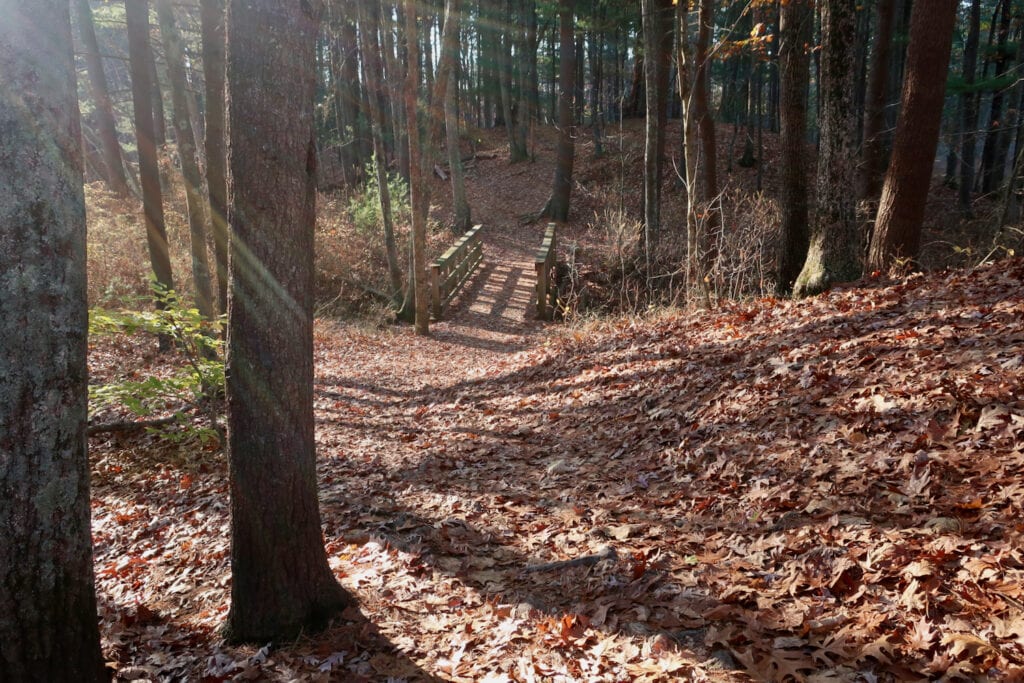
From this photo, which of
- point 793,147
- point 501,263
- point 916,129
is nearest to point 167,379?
point 916,129

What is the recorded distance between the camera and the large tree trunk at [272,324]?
3.04 m

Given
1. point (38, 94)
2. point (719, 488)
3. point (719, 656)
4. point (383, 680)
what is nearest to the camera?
point (38, 94)

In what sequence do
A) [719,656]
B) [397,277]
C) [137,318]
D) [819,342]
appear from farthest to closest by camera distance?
[397,277], [819,342], [137,318], [719,656]

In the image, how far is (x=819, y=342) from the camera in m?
6.39

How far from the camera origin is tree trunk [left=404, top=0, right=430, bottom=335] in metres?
12.3

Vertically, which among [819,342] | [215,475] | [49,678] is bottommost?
[215,475]

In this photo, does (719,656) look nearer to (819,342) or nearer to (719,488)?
(719,488)

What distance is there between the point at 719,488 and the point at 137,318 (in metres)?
5.09

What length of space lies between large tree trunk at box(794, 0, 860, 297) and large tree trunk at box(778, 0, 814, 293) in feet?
3.91

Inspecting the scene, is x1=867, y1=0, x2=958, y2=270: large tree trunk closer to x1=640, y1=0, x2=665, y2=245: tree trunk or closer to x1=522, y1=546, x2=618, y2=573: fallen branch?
x1=522, y1=546, x2=618, y2=573: fallen branch

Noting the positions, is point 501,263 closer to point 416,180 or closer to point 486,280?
point 486,280

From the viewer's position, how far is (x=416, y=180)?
13.0 m

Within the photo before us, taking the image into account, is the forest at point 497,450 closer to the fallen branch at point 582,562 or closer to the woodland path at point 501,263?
the fallen branch at point 582,562

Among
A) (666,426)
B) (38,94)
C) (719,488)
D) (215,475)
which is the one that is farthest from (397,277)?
(38,94)
